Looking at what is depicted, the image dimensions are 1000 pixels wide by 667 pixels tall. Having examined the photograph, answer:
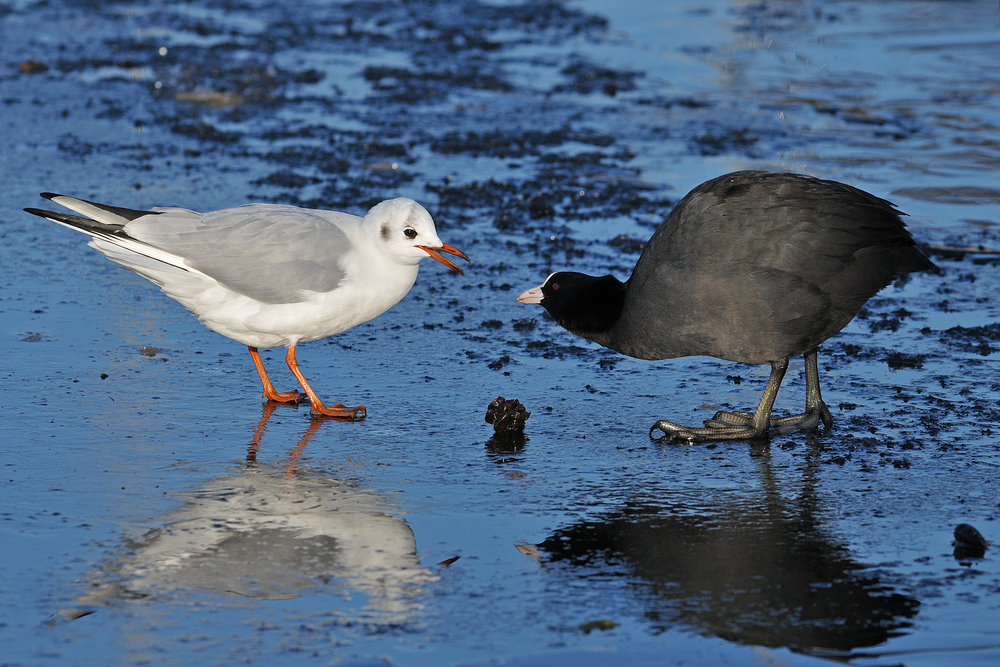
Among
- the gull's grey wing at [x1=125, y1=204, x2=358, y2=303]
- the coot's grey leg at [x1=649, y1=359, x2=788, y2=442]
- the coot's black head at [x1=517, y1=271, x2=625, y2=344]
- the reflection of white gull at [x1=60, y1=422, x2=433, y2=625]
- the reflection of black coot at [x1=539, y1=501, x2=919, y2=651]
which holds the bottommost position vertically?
the reflection of white gull at [x1=60, y1=422, x2=433, y2=625]

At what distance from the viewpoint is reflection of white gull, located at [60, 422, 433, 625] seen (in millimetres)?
3891

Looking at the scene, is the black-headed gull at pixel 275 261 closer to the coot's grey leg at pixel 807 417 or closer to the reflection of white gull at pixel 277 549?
the reflection of white gull at pixel 277 549

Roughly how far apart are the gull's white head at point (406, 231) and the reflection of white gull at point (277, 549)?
1313 mm

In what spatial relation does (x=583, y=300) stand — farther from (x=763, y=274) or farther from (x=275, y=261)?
(x=275, y=261)

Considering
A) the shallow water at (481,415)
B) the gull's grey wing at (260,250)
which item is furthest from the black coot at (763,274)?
the gull's grey wing at (260,250)

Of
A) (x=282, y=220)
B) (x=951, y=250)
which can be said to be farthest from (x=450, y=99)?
(x=282, y=220)

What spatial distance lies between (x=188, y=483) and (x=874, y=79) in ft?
32.4

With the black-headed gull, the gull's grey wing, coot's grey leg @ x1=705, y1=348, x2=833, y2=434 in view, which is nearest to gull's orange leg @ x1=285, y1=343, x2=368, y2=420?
the black-headed gull

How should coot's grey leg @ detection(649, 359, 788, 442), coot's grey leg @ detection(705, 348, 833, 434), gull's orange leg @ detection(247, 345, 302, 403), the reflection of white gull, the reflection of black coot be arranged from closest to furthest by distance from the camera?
the reflection of black coot
the reflection of white gull
coot's grey leg @ detection(649, 359, 788, 442)
coot's grey leg @ detection(705, 348, 833, 434)
gull's orange leg @ detection(247, 345, 302, 403)

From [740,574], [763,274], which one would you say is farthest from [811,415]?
[740,574]

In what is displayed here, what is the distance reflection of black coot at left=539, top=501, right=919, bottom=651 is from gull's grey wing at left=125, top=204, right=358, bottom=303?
1955 millimetres

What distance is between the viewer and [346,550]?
4215 millimetres

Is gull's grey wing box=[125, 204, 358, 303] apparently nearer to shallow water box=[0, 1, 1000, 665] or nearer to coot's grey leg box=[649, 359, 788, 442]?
shallow water box=[0, 1, 1000, 665]

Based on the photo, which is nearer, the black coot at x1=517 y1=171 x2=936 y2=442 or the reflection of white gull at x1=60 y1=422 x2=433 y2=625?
the reflection of white gull at x1=60 y1=422 x2=433 y2=625
